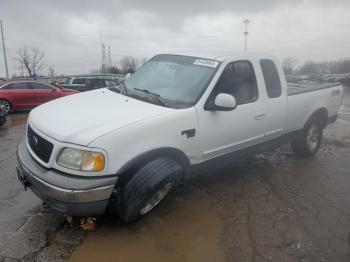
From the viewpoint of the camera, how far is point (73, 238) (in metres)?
3.63

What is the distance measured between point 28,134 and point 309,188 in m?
3.87

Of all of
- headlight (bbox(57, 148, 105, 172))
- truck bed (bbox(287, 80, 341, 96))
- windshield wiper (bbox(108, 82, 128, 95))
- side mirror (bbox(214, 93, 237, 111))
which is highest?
windshield wiper (bbox(108, 82, 128, 95))

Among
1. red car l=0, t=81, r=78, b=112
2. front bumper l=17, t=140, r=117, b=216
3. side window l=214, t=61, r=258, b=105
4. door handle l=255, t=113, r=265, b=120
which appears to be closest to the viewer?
Result: front bumper l=17, t=140, r=117, b=216

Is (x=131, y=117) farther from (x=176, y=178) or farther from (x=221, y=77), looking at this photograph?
(x=221, y=77)

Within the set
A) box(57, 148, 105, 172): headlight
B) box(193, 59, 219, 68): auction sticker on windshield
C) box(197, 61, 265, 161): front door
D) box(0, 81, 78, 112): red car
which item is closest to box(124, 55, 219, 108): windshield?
box(193, 59, 219, 68): auction sticker on windshield

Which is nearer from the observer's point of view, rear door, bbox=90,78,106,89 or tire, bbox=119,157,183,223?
tire, bbox=119,157,183,223

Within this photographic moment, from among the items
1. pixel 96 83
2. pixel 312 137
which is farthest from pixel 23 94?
pixel 312 137

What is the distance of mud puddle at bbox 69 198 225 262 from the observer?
3375mm

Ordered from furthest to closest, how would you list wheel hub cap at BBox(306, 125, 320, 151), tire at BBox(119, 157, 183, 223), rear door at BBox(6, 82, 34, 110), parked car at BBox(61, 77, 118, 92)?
parked car at BBox(61, 77, 118, 92), rear door at BBox(6, 82, 34, 110), wheel hub cap at BBox(306, 125, 320, 151), tire at BBox(119, 157, 183, 223)

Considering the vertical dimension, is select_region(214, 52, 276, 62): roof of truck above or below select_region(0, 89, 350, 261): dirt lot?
above

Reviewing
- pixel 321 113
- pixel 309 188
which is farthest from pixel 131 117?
pixel 321 113

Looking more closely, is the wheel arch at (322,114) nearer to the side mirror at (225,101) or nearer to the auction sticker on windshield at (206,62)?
the auction sticker on windshield at (206,62)

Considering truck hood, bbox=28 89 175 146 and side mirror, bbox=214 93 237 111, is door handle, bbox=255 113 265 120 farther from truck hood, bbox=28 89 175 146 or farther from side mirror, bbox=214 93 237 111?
truck hood, bbox=28 89 175 146

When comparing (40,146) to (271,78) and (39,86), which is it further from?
(39,86)
